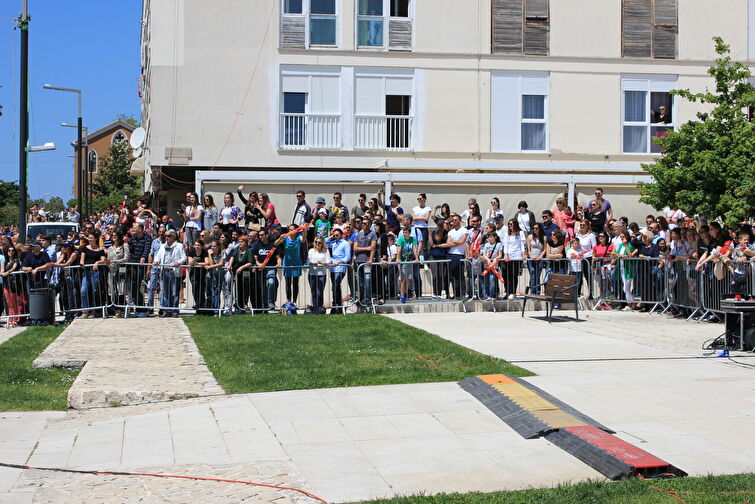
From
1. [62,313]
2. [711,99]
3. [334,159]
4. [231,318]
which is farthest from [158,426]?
[334,159]

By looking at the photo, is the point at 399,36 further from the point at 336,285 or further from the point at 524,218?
the point at 336,285

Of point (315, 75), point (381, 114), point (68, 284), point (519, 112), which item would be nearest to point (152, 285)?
point (68, 284)

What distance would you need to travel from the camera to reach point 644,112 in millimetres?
31641

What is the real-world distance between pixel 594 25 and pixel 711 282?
16.6 metres

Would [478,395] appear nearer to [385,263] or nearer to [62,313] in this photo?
[385,263]

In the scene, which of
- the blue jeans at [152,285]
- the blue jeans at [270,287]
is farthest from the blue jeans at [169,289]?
the blue jeans at [270,287]

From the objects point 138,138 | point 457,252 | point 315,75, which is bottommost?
point 457,252

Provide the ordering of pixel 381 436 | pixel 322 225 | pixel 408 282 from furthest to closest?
1. pixel 322 225
2. pixel 408 282
3. pixel 381 436

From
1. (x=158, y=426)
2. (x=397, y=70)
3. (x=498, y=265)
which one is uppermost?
(x=397, y=70)

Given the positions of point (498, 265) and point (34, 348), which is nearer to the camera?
point (34, 348)

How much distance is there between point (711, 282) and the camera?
16.8 metres

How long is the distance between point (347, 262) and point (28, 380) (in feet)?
26.2

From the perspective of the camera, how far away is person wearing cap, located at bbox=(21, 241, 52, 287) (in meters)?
17.6

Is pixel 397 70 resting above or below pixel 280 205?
above
